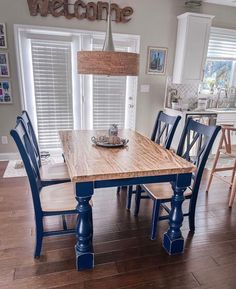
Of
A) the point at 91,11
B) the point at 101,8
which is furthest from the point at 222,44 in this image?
the point at 91,11

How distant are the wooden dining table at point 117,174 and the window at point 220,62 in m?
3.12

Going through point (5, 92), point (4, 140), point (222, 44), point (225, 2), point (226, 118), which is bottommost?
point (4, 140)

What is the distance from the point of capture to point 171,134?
2.37 meters

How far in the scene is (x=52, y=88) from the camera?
3742 millimetres

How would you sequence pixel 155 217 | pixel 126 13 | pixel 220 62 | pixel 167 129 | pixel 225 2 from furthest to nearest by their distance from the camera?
1. pixel 220 62
2. pixel 225 2
3. pixel 126 13
4. pixel 167 129
5. pixel 155 217

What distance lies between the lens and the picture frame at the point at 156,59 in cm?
397

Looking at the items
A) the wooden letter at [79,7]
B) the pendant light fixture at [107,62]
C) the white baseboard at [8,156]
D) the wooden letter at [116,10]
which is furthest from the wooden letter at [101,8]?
the white baseboard at [8,156]

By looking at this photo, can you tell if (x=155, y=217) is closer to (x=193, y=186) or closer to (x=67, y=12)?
(x=193, y=186)

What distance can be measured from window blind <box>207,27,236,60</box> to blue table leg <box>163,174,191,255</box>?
349 centimetres

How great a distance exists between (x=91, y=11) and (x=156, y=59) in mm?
1313

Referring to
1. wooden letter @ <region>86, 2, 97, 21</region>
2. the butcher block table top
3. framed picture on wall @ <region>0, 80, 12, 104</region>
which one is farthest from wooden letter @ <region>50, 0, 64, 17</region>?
the butcher block table top

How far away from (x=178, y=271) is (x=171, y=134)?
4.08ft

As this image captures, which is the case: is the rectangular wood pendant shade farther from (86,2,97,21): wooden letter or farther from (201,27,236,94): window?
(201,27,236,94): window

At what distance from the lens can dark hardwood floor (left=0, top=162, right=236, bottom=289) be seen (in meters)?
1.61
